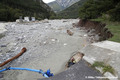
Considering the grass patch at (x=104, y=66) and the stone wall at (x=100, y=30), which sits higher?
the stone wall at (x=100, y=30)

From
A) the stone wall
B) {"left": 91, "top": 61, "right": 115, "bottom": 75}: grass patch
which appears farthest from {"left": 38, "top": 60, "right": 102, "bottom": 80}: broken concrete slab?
the stone wall

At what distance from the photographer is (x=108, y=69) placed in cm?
237

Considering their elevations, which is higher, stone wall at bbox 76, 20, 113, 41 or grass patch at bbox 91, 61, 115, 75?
stone wall at bbox 76, 20, 113, 41

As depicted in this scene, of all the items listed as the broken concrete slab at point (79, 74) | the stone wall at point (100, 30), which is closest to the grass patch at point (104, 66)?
the broken concrete slab at point (79, 74)

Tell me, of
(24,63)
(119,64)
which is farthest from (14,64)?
(119,64)

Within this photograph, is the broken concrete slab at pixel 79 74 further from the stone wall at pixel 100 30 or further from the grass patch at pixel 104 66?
Result: the stone wall at pixel 100 30

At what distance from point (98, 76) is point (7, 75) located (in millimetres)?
4040

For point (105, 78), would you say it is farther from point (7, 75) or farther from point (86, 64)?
point (7, 75)

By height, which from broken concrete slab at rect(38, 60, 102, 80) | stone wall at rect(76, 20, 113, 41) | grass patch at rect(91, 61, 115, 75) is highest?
stone wall at rect(76, 20, 113, 41)

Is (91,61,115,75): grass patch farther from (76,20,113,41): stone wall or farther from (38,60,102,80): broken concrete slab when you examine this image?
(76,20,113,41): stone wall

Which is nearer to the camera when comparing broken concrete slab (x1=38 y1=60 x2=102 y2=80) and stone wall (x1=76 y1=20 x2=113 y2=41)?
broken concrete slab (x1=38 y1=60 x2=102 y2=80)

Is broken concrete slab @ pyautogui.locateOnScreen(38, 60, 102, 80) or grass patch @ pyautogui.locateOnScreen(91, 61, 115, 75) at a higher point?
grass patch @ pyautogui.locateOnScreen(91, 61, 115, 75)

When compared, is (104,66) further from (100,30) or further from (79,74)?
(100,30)

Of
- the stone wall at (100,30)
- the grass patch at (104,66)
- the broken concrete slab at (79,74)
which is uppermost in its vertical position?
the stone wall at (100,30)
